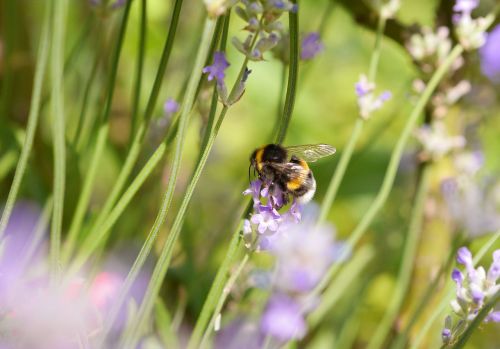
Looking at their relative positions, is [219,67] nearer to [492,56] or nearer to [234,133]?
[492,56]

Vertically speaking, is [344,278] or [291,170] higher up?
[291,170]

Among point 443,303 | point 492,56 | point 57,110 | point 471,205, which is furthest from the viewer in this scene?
point 492,56

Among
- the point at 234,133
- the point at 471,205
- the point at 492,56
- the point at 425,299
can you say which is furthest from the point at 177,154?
the point at 234,133

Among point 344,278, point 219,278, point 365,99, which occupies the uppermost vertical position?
point 365,99

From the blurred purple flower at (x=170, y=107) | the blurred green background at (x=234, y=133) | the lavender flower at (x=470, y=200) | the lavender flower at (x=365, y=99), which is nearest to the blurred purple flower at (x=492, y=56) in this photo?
the blurred green background at (x=234, y=133)

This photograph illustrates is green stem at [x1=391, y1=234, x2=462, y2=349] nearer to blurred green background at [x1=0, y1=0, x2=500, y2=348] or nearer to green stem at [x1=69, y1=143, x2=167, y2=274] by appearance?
blurred green background at [x1=0, y1=0, x2=500, y2=348]

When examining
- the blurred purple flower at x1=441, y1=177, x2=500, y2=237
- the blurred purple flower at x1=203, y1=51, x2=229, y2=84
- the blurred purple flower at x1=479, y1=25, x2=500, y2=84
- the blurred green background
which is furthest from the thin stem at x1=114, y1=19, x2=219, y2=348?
the blurred purple flower at x1=479, y1=25, x2=500, y2=84
